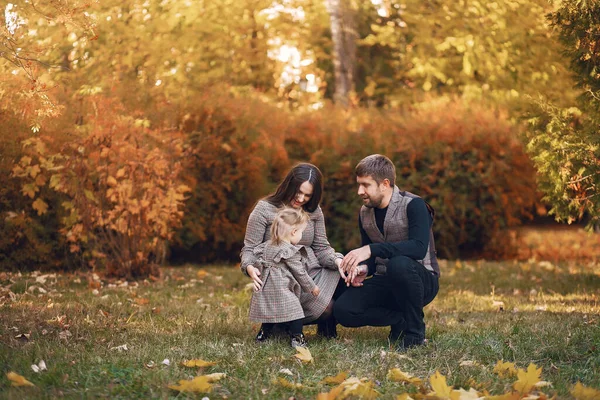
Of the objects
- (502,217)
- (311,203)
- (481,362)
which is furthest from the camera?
(502,217)

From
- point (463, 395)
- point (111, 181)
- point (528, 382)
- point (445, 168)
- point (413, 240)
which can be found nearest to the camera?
point (463, 395)

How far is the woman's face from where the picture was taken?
16.3ft

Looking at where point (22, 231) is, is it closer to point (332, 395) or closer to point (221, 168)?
point (221, 168)

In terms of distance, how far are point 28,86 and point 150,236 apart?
227cm

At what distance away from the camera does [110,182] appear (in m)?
7.76

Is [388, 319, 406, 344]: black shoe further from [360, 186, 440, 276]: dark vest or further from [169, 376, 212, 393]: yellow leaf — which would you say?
[169, 376, 212, 393]: yellow leaf

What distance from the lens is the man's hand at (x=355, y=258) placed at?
474 centimetres

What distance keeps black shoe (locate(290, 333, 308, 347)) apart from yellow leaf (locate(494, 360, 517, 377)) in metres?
1.18

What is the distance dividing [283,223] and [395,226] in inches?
28.3

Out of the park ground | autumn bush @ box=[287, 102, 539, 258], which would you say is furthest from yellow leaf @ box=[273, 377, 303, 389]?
autumn bush @ box=[287, 102, 539, 258]

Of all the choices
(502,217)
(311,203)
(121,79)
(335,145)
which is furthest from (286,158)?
(311,203)

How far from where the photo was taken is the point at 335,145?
1100cm

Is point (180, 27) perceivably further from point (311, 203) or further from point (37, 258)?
point (311, 203)

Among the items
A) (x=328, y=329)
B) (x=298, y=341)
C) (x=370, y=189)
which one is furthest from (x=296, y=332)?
(x=370, y=189)
